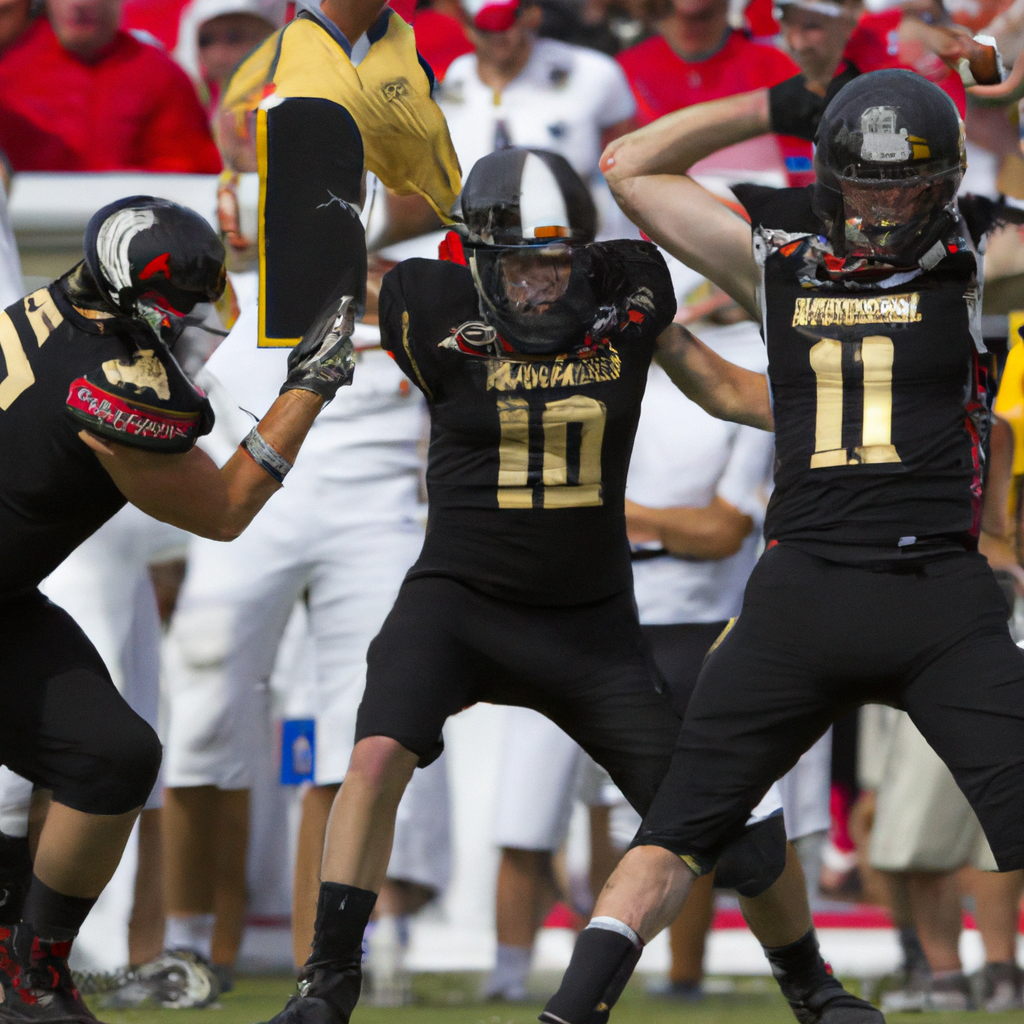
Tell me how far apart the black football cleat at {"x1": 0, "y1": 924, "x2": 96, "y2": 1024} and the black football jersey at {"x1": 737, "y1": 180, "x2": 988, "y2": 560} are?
1.72m

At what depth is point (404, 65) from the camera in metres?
4.35

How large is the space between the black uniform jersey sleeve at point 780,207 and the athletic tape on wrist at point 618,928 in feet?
4.43

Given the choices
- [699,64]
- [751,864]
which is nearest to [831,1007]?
[751,864]

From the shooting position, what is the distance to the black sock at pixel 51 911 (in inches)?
152

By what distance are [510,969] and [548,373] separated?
173 centimetres

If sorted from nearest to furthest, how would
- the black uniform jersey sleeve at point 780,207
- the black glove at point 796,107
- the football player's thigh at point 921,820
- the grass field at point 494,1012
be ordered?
the black uniform jersey sleeve at point 780,207, the black glove at point 796,107, the grass field at point 494,1012, the football player's thigh at point 921,820

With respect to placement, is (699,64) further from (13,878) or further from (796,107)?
(13,878)

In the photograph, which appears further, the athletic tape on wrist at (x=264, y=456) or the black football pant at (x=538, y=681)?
the athletic tape on wrist at (x=264, y=456)

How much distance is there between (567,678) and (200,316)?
1175mm

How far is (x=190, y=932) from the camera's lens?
4.90m

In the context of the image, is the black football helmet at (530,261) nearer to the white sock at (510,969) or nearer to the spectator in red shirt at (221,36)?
the white sock at (510,969)

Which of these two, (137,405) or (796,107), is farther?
(796,107)

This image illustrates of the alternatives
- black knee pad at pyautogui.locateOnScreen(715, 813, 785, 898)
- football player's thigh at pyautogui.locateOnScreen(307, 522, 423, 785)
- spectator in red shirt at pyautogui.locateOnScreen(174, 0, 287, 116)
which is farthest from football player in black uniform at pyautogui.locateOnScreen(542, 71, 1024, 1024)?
spectator in red shirt at pyautogui.locateOnScreen(174, 0, 287, 116)

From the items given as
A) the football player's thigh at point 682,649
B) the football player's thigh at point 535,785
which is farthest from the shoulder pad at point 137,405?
the football player's thigh at point 535,785
